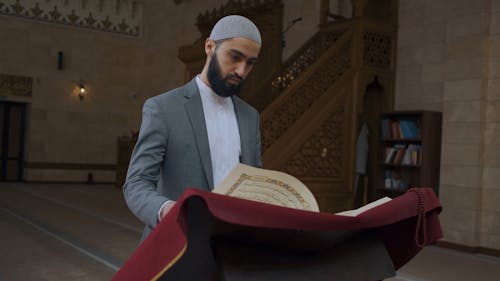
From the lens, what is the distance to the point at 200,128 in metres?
1.35

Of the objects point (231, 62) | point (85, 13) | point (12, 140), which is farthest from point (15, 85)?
point (231, 62)

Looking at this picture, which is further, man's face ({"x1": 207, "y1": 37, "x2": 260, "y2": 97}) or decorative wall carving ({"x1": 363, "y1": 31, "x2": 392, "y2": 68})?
decorative wall carving ({"x1": 363, "y1": 31, "x2": 392, "y2": 68})

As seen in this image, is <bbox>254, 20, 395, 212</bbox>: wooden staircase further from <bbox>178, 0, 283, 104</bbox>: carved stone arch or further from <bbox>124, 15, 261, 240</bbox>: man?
<bbox>124, 15, 261, 240</bbox>: man

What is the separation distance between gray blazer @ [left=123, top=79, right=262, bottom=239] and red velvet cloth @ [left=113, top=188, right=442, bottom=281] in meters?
0.25

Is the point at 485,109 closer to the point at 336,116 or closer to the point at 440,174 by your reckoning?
the point at 440,174

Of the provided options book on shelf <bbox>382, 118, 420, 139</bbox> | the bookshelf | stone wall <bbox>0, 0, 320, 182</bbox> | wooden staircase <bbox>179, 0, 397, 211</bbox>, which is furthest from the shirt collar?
stone wall <bbox>0, 0, 320, 182</bbox>

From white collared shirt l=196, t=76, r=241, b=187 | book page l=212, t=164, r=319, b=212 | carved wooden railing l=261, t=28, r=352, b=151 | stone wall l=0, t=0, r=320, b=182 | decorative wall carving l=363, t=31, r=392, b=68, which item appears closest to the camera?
book page l=212, t=164, r=319, b=212

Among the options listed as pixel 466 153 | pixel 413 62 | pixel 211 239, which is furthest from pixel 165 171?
Answer: pixel 413 62

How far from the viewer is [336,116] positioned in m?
6.71

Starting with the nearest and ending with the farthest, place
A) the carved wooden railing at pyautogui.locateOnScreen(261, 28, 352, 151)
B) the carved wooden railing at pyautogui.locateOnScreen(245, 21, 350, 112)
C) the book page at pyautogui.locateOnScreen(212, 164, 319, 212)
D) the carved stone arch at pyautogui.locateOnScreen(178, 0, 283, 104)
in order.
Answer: the book page at pyautogui.locateOnScreen(212, 164, 319, 212) → the carved wooden railing at pyautogui.locateOnScreen(261, 28, 352, 151) → the carved wooden railing at pyautogui.locateOnScreen(245, 21, 350, 112) → the carved stone arch at pyautogui.locateOnScreen(178, 0, 283, 104)

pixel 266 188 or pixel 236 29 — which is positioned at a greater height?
pixel 236 29

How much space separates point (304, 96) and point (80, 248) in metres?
2.98

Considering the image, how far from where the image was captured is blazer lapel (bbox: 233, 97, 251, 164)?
4.70 feet

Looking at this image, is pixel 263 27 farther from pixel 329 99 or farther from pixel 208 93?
pixel 208 93
